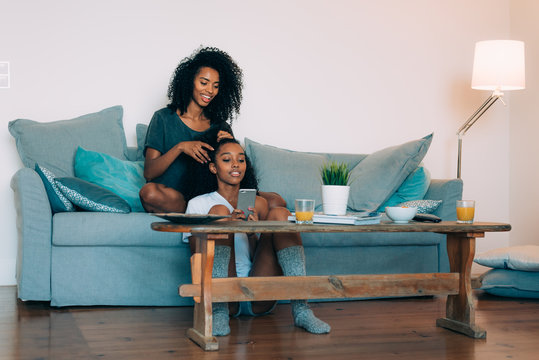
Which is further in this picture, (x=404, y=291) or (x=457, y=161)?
(x=457, y=161)

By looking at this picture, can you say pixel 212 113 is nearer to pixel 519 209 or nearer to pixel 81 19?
pixel 81 19

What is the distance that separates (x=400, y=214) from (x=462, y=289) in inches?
16.2

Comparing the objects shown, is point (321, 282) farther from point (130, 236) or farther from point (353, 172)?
point (353, 172)

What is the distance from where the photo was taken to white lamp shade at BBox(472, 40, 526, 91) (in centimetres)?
386

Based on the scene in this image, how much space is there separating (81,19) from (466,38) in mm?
2611

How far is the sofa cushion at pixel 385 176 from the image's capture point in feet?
11.0

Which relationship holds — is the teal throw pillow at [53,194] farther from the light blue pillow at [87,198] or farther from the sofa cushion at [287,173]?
→ the sofa cushion at [287,173]

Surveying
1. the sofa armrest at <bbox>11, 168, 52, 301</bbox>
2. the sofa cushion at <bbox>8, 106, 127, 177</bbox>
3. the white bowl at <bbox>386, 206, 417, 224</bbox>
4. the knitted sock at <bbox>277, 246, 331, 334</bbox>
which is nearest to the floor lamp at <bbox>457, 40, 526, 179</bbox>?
the white bowl at <bbox>386, 206, 417, 224</bbox>

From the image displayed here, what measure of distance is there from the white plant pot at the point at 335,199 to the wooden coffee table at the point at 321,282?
154mm

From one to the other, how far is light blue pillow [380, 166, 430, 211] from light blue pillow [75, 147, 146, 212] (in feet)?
4.35

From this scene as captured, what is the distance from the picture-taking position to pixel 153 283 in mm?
2811

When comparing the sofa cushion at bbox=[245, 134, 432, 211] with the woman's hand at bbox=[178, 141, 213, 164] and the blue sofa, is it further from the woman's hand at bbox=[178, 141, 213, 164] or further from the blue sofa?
the woman's hand at bbox=[178, 141, 213, 164]

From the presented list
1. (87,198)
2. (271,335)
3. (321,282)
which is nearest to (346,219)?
(321,282)

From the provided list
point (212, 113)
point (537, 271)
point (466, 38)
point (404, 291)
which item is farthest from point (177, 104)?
point (466, 38)
